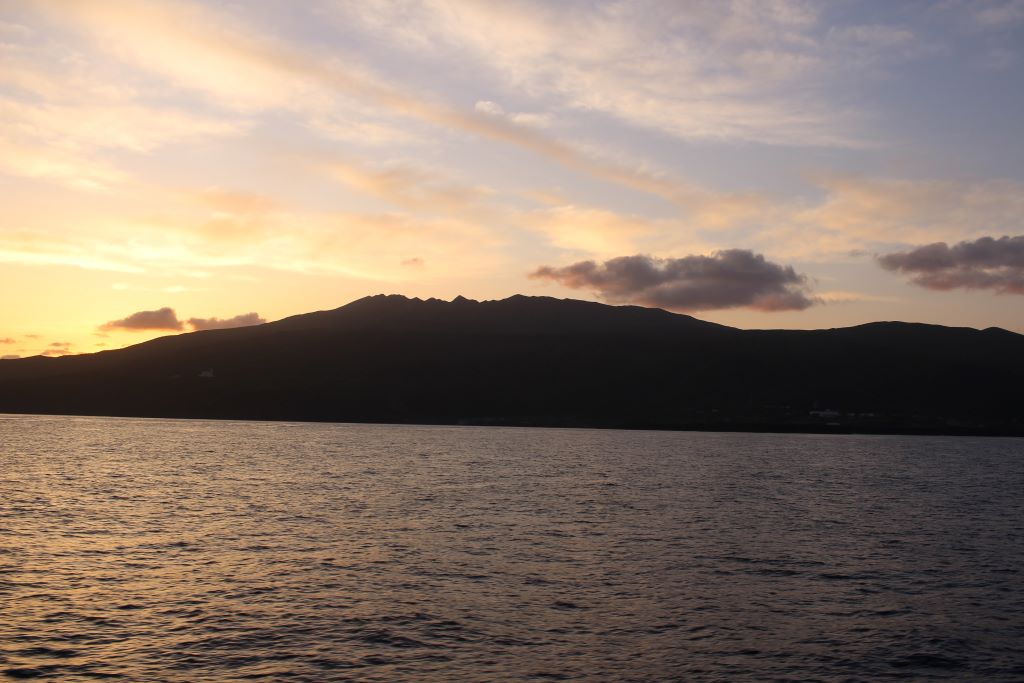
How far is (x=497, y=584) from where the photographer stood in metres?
46.9

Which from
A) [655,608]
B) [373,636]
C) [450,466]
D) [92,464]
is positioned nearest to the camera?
[373,636]

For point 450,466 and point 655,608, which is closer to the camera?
Result: point 655,608

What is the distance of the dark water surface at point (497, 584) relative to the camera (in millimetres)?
33188

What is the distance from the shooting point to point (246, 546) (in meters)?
58.3

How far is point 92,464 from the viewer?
430ft

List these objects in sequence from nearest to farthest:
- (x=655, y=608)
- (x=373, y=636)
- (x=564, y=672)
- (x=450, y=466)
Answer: (x=564, y=672)
(x=373, y=636)
(x=655, y=608)
(x=450, y=466)

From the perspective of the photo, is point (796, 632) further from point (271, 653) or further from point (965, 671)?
point (271, 653)

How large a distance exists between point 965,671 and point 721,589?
14954 millimetres

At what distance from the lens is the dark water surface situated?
33188mm

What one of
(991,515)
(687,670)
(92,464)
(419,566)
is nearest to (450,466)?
(92,464)

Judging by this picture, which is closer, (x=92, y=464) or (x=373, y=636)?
(x=373, y=636)

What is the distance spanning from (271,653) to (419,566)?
61.6 feet

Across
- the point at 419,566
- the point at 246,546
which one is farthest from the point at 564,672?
the point at 246,546

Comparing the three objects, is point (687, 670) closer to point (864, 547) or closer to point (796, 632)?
point (796, 632)
